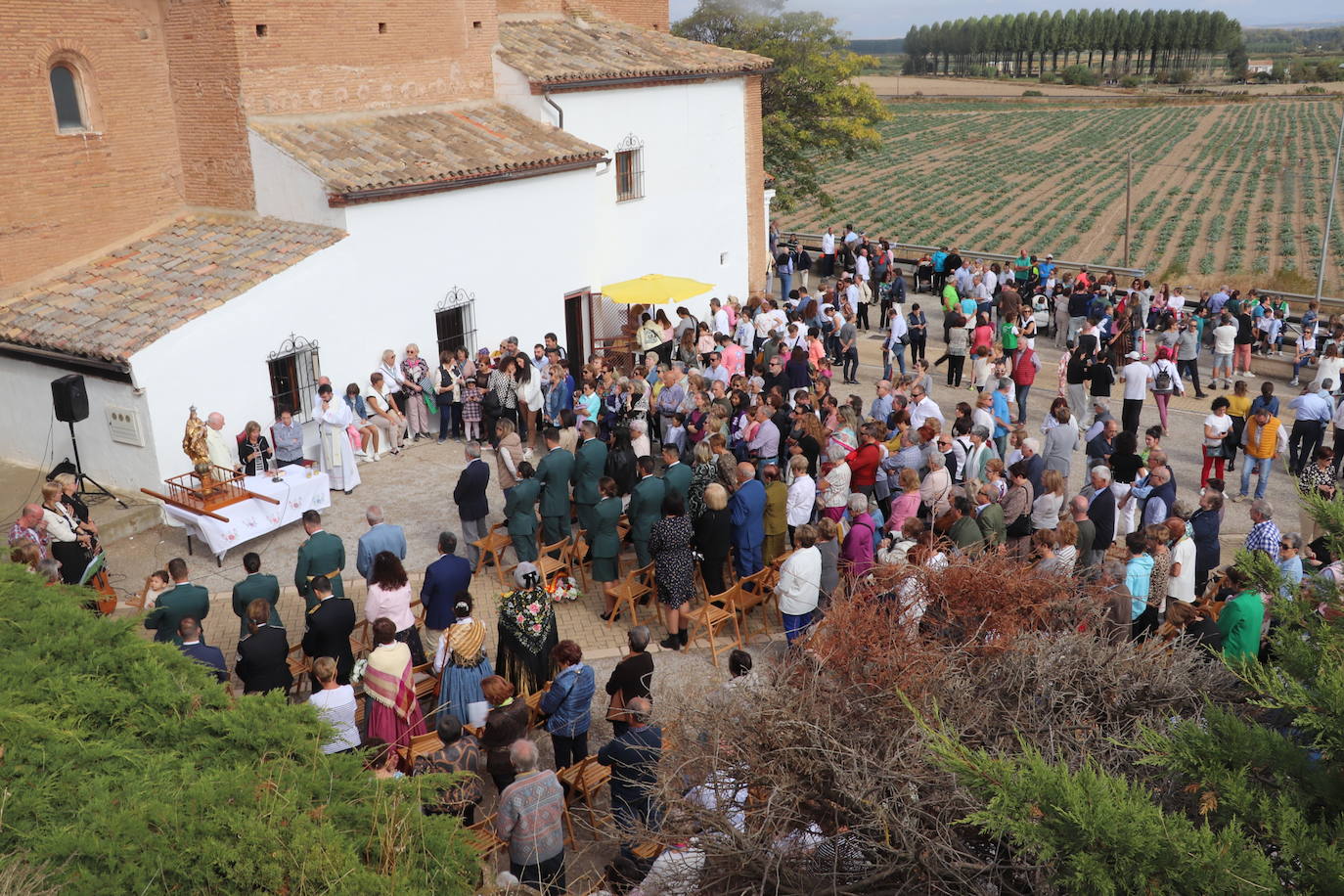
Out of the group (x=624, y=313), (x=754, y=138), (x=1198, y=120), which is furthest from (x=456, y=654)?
(x=1198, y=120)

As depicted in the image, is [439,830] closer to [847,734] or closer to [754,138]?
[847,734]

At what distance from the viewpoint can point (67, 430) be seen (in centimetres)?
1436

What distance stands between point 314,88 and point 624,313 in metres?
6.91

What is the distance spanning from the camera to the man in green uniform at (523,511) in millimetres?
11219

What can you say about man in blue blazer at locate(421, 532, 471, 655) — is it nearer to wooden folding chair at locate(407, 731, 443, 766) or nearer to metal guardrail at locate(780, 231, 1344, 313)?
wooden folding chair at locate(407, 731, 443, 766)

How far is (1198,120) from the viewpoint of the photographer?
3214 inches

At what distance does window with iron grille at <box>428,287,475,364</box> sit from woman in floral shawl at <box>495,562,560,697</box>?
9.14 meters

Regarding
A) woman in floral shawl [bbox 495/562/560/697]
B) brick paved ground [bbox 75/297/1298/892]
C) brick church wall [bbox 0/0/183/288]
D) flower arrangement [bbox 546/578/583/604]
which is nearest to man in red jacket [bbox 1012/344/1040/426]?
brick paved ground [bbox 75/297/1298/892]

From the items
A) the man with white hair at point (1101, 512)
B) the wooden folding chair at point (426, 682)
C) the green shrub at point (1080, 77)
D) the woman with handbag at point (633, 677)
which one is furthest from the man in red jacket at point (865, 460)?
the green shrub at point (1080, 77)

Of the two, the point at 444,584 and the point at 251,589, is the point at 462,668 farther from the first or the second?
the point at 251,589

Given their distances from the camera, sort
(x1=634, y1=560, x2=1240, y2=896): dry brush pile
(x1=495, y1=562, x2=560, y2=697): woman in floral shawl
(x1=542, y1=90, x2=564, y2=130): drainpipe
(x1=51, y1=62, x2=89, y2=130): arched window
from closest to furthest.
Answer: (x1=634, y1=560, x2=1240, y2=896): dry brush pile, (x1=495, y1=562, x2=560, y2=697): woman in floral shawl, (x1=51, y1=62, x2=89, y2=130): arched window, (x1=542, y1=90, x2=564, y2=130): drainpipe

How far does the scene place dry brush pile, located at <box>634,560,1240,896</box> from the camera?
5.56 metres

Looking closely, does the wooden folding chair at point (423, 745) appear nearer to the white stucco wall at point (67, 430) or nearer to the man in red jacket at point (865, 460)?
the man in red jacket at point (865, 460)

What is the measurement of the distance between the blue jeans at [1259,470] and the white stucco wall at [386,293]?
36.3 feet
